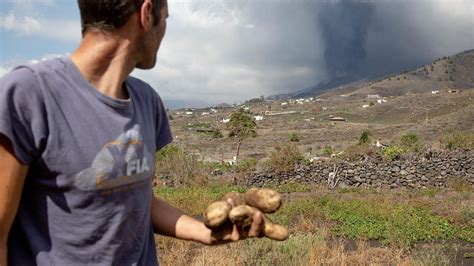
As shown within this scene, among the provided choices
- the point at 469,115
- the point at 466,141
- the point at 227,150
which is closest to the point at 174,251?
the point at 466,141

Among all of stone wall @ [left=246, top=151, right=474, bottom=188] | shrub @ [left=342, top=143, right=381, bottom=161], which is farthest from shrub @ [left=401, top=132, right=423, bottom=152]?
stone wall @ [left=246, top=151, right=474, bottom=188]

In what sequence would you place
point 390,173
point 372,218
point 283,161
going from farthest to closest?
point 283,161
point 390,173
point 372,218

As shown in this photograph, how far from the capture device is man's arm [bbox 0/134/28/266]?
118 cm

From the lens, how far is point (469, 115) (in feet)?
144

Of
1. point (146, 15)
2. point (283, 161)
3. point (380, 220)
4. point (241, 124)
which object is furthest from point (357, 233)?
point (241, 124)

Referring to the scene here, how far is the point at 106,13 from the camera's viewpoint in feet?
4.44

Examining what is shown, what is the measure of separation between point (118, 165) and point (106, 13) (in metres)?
0.44

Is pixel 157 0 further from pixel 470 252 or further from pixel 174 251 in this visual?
pixel 470 252

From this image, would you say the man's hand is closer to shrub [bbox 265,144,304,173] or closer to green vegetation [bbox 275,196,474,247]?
green vegetation [bbox 275,196,474,247]

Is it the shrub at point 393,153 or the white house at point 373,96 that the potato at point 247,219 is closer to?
the shrub at point 393,153

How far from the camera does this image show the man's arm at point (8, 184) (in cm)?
118

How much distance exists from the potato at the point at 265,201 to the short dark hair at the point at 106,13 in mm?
790

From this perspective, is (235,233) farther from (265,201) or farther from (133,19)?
(133,19)

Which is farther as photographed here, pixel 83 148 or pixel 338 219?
pixel 338 219
